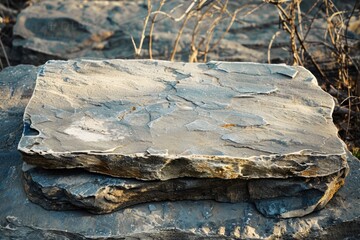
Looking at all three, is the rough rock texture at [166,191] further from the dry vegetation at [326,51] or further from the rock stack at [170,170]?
the dry vegetation at [326,51]

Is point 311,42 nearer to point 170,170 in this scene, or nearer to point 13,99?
point 13,99

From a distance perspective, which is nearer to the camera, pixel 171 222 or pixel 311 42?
pixel 171 222

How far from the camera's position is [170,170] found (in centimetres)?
230

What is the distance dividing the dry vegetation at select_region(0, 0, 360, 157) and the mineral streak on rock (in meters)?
0.78

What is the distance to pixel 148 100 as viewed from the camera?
8.82 ft

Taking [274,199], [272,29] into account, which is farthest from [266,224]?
[272,29]

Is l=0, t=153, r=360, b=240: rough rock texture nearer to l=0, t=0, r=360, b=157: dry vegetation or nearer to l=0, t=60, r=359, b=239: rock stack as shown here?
l=0, t=60, r=359, b=239: rock stack

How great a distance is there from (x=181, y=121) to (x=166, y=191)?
285 millimetres

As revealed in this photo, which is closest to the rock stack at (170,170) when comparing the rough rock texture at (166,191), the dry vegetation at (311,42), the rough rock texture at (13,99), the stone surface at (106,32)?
the rough rock texture at (166,191)

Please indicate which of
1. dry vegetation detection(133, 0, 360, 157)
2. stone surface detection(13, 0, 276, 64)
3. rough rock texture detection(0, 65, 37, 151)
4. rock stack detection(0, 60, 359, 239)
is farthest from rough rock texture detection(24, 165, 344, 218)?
stone surface detection(13, 0, 276, 64)

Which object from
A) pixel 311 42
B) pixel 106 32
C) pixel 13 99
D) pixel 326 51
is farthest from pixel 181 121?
pixel 106 32

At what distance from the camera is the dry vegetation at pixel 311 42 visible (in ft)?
12.5

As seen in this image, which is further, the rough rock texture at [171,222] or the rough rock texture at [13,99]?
the rough rock texture at [13,99]

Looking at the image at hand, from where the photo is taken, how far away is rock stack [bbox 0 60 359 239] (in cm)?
229
